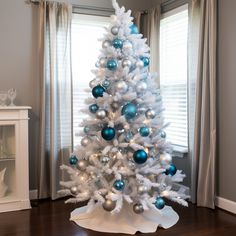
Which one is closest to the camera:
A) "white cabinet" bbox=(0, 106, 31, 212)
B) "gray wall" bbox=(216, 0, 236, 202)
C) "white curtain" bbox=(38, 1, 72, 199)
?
"gray wall" bbox=(216, 0, 236, 202)

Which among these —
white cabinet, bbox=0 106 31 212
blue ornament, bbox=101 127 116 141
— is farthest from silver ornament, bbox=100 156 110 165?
white cabinet, bbox=0 106 31 212

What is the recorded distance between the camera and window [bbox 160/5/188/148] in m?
4.12

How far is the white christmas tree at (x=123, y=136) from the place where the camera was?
3106 mm

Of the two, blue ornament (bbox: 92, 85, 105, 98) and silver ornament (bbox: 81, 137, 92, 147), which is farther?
silver ornament (bbox: 81, 137, 92, 147)

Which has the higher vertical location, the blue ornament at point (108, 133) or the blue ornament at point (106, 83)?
the blue ornament at point (106, 83)

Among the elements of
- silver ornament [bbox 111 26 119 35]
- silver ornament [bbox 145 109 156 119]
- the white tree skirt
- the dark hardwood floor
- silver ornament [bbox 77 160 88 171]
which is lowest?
the dark hardwood floor

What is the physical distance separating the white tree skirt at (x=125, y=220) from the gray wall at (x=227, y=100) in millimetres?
655

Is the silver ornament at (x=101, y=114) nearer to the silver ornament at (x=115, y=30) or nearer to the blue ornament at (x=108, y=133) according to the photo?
the blue ornament at (x=108, y=133)

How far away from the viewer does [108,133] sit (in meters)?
3.09

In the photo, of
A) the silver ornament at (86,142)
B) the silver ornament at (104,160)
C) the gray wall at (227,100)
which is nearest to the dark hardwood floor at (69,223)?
the gray wall at (227,100)

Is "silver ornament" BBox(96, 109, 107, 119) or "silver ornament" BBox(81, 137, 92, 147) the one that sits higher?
"silver ornament" BBox(96, 109, 107, 119)

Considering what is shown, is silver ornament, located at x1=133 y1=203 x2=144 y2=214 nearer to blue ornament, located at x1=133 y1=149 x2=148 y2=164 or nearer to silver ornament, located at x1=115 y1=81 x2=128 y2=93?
blue ornament, located at x1=133 y1=149 x2=148 y2=164

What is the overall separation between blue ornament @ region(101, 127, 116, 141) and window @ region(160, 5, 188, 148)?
52.4 inches

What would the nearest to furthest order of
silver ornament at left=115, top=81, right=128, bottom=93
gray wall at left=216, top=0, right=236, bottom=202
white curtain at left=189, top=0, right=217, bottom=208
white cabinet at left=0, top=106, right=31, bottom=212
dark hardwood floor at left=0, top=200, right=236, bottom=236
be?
1. dark hardwood floor at left=0, top=200, right=236, bottom=236
2. silver ornament at left=115, top=81, right=128, bottom=93
3. gray wall at left=216, top=0, right=236, bottom=202
4. white curtain at left=189, top=0, right=217, bottom=208
5. white cabinet at left=0, top=106, right=31, bottom=212
